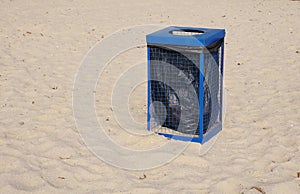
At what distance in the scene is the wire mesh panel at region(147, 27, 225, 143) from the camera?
3789 mm

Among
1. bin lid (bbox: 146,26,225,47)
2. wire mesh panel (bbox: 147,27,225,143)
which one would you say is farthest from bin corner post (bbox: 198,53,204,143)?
bin lid (bbox: 146,26,225,47)

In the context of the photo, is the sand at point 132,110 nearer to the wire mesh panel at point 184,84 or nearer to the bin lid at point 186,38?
the wire mesh panel at point 184,84

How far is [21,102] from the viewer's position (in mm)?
4793

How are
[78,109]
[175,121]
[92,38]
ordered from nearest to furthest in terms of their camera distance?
[175,121], [78,109], [92,38]

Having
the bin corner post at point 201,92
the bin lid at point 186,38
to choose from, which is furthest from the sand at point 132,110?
the bin lid at point 186,38

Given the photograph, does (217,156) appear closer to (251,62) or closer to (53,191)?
(53,191)

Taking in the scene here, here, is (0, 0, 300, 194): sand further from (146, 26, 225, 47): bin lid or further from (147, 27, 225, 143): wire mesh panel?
(146, 26, 225, 47): bin lid

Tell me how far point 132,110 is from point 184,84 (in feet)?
3.20

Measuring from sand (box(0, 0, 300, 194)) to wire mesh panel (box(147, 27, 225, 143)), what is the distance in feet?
0.72

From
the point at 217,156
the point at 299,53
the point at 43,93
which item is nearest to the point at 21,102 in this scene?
the point at 43,93

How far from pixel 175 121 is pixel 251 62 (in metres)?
2.54

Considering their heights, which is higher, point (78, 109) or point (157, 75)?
point (157, 75)

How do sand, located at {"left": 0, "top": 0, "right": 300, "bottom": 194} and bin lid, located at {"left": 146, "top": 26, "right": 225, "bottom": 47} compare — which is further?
bin lid, located at {"left": 146, "top": 26, "right": 225, "bottom": 47}

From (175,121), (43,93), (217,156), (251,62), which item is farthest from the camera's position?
(251,62)
